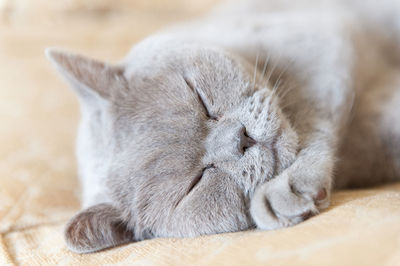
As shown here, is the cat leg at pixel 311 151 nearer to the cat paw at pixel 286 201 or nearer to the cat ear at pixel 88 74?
the cat paw at pixel 286 201

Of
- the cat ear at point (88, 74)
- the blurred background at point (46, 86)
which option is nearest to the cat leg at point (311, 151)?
the cat ear at point (88, 74)

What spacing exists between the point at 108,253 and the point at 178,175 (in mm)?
270

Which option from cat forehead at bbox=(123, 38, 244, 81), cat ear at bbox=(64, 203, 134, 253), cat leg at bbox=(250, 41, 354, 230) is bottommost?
cat ear at bbox=(64, 203, 134, 253)

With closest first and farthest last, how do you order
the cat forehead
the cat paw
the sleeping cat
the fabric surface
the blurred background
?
the fabric surface, the cat paw, the sleeping cat, the cat forehead, the blurred background

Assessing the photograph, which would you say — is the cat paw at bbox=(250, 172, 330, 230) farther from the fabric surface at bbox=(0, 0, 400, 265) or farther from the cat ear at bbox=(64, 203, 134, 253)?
the cat ear at bbox=(64, 203, 134, 253)

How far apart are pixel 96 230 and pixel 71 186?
54 centimetres

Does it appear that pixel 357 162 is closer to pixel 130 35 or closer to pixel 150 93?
pixel 150 93

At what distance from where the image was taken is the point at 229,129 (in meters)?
1.07

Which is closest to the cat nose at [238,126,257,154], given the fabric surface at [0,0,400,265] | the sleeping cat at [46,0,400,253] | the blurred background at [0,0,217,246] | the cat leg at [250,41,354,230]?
the sleeping cat at [46,0,400,253]

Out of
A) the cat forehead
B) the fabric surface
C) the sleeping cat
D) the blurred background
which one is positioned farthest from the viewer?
the blurred background

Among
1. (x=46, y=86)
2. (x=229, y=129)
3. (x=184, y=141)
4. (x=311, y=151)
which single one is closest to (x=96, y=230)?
(x=184, y=141)

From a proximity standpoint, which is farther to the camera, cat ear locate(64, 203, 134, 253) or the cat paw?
cat ear locate(64, 203, 134, 253)

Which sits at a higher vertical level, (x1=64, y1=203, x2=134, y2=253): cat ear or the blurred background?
the blurred background

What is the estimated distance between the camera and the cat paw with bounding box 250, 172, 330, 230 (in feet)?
3.05
